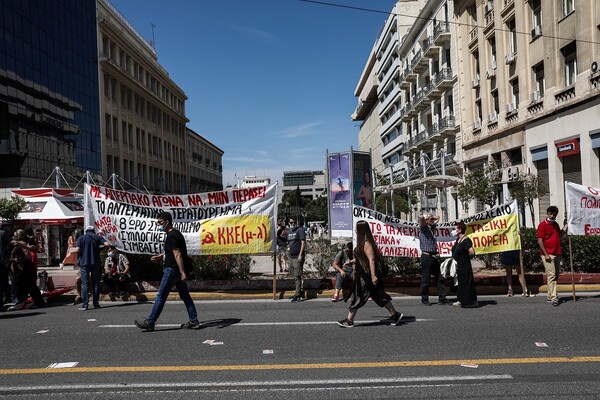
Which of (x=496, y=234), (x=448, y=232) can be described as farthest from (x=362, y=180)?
(x=496, y=234)

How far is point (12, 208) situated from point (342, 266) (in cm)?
1549

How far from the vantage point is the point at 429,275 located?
10.1 m

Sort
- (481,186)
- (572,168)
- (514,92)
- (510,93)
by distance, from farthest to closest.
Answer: (510,93)
(514,92)
(481,186)
(572,168)

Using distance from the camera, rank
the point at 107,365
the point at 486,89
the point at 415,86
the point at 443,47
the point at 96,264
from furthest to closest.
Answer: the point at 415,86, the point at 443,47, the point at 486,89, the point at 96,264, the point at 107,365

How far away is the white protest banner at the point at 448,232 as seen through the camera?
1091 cm

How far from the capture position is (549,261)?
9.65 meters

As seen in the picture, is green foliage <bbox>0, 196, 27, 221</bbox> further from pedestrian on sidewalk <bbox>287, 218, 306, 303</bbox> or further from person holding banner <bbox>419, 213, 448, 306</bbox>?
person holding banner <bbox>419, 213, 448, 306</bbox>

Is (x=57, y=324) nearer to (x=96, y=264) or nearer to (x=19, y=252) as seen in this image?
(x=96, y=264)

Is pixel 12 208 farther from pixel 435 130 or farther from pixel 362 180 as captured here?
pixel 435 130

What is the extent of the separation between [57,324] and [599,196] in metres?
10.0

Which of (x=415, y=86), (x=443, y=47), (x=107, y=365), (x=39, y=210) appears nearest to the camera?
(x=107, y=365)

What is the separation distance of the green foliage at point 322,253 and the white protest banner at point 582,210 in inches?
191

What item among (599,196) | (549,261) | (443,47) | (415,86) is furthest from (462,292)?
(415,86)

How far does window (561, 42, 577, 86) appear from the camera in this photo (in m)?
22.2
